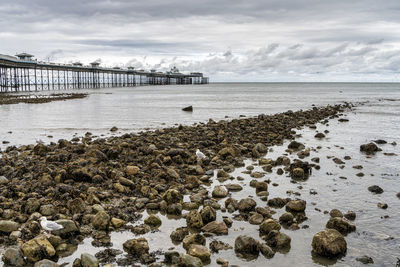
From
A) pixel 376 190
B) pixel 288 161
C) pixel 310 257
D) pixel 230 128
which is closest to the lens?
pixel 310 257

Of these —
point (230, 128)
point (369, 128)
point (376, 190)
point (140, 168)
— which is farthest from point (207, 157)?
point (369, 128)

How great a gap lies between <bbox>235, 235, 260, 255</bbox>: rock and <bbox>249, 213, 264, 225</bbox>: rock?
3.63ft

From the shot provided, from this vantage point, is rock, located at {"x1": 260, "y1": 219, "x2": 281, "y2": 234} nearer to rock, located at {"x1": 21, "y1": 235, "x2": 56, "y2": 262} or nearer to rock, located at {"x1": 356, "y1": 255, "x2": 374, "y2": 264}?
rock, located at {"x1": 356, "y1": 255, "x2": 374, "y2": 264}

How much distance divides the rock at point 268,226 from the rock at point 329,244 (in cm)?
82

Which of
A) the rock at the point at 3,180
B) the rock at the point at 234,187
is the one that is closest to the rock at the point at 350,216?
the rock at the point at 234,187

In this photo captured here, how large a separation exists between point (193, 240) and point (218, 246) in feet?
1.53

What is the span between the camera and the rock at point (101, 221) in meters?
7.07

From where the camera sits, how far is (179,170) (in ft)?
36.4

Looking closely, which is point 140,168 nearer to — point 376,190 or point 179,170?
point 179,170

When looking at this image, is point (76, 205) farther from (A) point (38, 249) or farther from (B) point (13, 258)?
(B) point (13, 258)

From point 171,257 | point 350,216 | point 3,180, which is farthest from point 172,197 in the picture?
point 3,180

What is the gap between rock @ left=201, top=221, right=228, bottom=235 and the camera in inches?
273

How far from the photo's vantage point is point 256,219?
24.6 feet

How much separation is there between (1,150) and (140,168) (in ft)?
25.3
